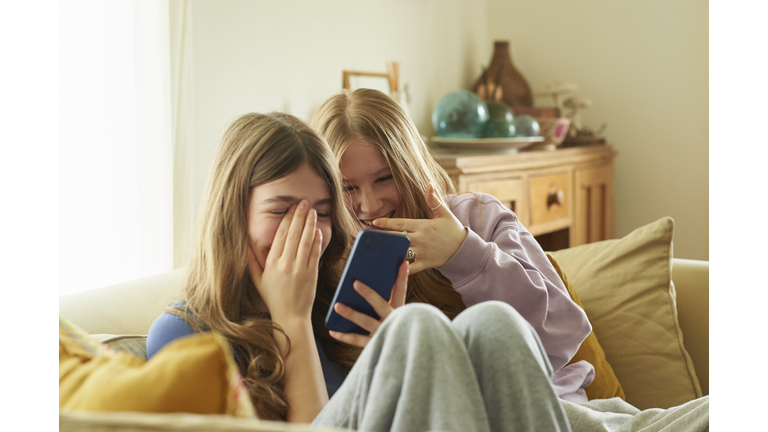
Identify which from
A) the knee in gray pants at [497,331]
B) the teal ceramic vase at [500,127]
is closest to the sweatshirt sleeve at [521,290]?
the knee in gray pants at [497,331]

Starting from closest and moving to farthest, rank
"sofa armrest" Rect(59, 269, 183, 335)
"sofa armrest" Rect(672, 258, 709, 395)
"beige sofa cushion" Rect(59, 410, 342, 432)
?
"beige sofa cushion" Rect(59, 410, 342, 432)
"sofa armrest" Rect(59, 269, 183, 335)
"sofa armrest" Rect(672, 258, 709, 395)

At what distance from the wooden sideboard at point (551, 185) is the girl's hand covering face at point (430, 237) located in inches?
29.2

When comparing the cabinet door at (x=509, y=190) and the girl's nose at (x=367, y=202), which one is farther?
the cabinet door at (x=509, y=190)

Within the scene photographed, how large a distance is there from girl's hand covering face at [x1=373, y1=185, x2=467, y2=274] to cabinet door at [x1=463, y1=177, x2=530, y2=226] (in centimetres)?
90

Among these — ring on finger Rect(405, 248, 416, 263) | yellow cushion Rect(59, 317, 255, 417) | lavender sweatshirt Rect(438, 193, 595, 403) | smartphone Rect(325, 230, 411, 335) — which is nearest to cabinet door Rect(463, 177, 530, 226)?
lavender sweatshirt Rect(438, 193, 595, 403)

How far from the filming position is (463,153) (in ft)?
7.45

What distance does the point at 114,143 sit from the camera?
1470 mm

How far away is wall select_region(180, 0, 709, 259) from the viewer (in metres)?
2.35

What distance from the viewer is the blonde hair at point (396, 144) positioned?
47.6 inches

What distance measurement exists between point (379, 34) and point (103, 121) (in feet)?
4.20

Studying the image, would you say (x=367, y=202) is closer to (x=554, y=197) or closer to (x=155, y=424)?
(x=155, y=424)

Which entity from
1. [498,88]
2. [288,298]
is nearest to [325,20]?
[498,88]

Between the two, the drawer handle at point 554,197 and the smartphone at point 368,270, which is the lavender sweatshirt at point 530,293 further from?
the drawer handle at point 554,197

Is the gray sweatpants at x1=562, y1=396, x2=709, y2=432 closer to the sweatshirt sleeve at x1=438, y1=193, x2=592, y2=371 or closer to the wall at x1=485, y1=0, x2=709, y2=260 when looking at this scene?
the sweatshirt sleeve at x1=438, y1=193, x2=592, y2=371
